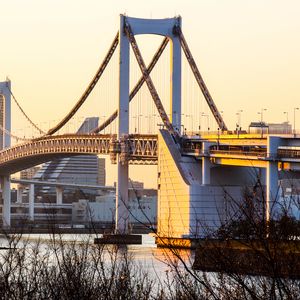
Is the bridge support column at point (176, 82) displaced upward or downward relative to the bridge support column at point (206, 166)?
Answer: upward

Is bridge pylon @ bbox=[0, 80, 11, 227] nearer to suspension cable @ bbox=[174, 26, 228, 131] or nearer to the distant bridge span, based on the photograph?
the distant bridge span

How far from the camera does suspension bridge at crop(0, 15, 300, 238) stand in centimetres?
4319

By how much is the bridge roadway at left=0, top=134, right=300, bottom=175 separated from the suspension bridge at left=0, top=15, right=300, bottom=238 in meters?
0.03

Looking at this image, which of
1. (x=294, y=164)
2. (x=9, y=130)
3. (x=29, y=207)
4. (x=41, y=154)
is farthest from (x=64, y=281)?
(x=29, y=207)

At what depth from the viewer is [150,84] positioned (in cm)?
4997

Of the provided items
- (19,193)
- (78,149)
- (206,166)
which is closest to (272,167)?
(206,166)

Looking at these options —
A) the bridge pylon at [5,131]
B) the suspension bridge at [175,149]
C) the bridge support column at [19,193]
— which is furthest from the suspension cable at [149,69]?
the bridge support column at [19,193]

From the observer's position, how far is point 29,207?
9281cm

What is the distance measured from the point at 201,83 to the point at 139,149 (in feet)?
9.46

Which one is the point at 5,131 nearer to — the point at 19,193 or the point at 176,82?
→ the point at 176,82

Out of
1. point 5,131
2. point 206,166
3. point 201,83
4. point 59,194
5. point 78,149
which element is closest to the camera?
point 206,166

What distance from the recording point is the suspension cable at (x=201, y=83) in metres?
48.9

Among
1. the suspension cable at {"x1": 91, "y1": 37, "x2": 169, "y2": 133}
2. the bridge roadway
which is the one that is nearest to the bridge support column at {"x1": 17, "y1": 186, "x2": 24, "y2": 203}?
the bridge roadway

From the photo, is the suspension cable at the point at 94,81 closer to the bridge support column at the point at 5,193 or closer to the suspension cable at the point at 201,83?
the suspension cable at the point at 201,83
